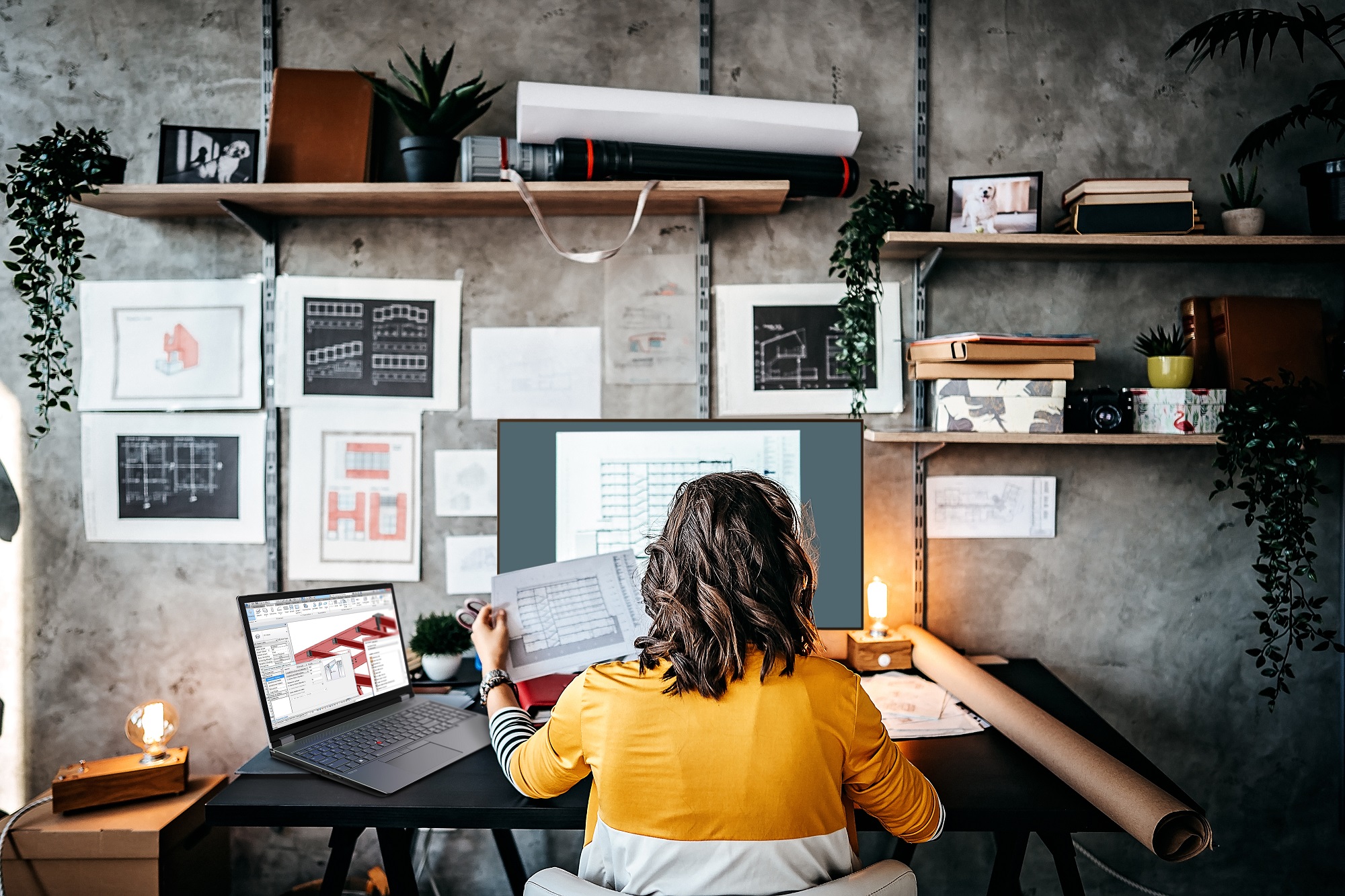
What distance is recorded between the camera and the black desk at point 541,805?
127 centimetres

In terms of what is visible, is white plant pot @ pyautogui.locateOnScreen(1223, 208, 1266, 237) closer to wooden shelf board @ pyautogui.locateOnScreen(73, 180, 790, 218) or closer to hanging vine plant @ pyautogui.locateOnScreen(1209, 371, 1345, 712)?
hanging vine plant @ pyautogui.locateOnScreen(1209, 371, 1345, 712)

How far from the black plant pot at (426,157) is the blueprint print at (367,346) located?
35 centimetres

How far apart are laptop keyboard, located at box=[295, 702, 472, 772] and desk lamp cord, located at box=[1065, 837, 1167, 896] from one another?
5.56 ft

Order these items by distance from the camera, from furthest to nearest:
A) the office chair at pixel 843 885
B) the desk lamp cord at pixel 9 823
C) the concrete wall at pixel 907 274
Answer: the concrete wall at pixel 907 274 < the desk lamp cord at pixel 9 823 < the office chair at pixel 843 885

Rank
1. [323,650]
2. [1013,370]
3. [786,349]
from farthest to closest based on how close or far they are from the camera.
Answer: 1. [786,349]
2. [1013,370]
3. [323,650]

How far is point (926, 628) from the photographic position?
2.13m

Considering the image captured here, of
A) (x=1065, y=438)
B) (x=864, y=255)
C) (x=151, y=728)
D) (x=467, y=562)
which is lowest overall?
(x=151, y=728)

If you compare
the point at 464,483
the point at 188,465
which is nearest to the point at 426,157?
the point at 464,483

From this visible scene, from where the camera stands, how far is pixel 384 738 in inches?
59.7

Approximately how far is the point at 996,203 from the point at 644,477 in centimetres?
115

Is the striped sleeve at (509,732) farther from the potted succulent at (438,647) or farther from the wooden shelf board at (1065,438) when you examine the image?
the wooden shelf board at (1065,438)

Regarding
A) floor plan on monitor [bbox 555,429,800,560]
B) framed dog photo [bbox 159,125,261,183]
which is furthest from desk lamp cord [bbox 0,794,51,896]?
framed dog photo [bbox 159,125,261,183]

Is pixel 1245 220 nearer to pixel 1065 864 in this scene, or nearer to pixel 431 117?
pixel 1065 864

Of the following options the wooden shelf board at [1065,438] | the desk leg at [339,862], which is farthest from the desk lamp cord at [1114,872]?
the desk leg at [339,862]
